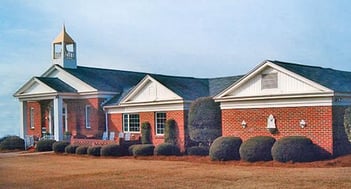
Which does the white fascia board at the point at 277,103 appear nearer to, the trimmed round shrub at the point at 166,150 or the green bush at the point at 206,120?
the green bush at the point at 206,120

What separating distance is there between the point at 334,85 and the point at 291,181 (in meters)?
10.3

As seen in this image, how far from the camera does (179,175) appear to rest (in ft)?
66.8

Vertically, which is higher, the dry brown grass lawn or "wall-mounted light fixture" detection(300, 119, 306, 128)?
"wall-mounted light fixture" detection(300, 119, 306, 128)

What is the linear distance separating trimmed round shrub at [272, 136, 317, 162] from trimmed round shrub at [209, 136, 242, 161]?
245cm

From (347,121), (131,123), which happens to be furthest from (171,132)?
(347,121)

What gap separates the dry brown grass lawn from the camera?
1733cm

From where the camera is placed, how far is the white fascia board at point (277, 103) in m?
25.5

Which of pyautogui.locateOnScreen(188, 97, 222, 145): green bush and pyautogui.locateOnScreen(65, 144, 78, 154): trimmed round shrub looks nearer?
pyautogui.locateOnScreen(188, 97, 222, 145): green bush

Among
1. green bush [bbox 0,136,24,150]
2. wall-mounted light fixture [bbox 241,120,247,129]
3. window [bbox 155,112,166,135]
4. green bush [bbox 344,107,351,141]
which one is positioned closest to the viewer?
green bush [bbox 344,107,351,141]

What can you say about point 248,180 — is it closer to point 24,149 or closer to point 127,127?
point 127,127

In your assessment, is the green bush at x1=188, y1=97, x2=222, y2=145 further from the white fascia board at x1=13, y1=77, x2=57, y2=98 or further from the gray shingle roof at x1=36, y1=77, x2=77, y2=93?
the white fascia board at x1=13, y1=77, x2=57, y2=98

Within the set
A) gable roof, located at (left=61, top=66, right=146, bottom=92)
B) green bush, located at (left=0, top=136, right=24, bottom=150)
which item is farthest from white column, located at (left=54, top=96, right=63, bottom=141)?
green bush, located at (left=0, top=136, right=24, bottom=150)

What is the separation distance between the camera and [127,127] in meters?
38.8

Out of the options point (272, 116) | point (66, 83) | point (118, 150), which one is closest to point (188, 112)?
point (118, 150)
